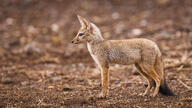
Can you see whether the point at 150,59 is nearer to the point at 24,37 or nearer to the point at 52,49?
the point at 52,49

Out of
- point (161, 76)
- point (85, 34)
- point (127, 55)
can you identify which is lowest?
point (161, 76)

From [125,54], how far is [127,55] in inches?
2.1

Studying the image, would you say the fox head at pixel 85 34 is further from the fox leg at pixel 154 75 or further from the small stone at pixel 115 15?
the small stone at pixel 115 15

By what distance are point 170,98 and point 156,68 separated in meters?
0.82

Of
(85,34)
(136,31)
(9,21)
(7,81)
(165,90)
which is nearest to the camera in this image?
(165,90)

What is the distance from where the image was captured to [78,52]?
11844 millimetres

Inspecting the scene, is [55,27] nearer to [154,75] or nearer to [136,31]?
[136,31]

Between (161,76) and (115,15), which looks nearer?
(161,76)

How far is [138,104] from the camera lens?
5.49m

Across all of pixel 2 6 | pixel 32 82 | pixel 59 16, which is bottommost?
pixel 32 82

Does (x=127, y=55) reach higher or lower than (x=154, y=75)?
higher

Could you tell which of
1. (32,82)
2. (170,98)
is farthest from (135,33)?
(170,98)

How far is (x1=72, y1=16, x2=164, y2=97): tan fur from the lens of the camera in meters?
6.23

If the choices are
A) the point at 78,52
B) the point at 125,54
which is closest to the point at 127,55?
the point at 125,54
